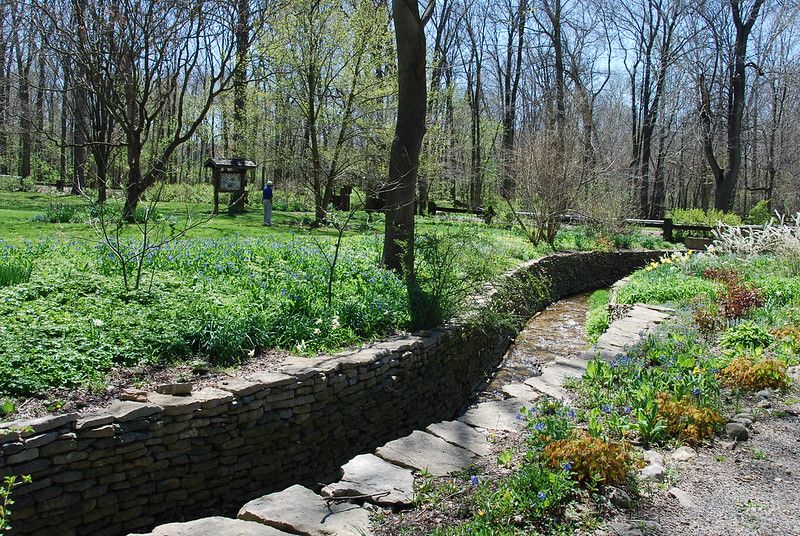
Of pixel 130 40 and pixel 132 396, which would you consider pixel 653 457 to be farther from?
pixel 130 40

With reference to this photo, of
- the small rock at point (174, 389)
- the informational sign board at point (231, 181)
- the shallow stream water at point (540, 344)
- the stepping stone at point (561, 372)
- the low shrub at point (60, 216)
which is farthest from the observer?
the informational sign board at point (231, 181)

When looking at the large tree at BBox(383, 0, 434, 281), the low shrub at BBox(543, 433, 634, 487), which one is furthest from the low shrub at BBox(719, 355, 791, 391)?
the large tree at BBox(383, 0, 434, 281)

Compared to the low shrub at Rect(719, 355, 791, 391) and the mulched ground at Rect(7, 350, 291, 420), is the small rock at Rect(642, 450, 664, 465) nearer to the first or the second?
the low shrub at Rect(719, 355, 791, 391)

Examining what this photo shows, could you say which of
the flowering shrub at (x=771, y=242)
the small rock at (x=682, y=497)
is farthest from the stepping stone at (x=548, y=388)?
the flowering shrub at (x=771, y=242)

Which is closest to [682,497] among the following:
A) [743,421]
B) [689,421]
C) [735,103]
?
[689,421]

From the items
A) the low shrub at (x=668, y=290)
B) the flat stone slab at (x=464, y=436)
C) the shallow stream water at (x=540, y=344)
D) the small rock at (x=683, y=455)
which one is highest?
the low shrub at (x=668, y=290)

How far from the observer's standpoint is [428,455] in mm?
4012

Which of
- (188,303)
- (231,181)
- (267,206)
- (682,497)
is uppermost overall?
(231,181)

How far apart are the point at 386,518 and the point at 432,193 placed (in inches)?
965

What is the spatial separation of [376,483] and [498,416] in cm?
139

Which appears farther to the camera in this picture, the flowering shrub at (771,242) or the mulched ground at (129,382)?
the flowering shrub at (771,242)

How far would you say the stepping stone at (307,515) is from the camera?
3145 millimetres

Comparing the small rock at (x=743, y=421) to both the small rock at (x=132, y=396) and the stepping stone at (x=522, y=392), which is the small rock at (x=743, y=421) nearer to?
the stepping stone at (x=522, y=392)

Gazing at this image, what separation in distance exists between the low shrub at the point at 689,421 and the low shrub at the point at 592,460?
662 mm
